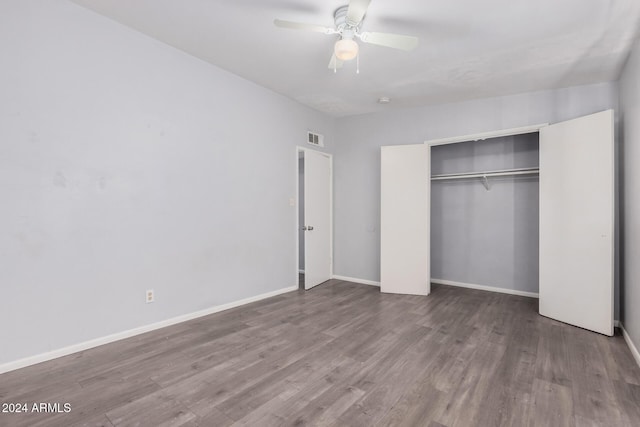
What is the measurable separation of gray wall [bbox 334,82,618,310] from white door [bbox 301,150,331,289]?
0.74ft

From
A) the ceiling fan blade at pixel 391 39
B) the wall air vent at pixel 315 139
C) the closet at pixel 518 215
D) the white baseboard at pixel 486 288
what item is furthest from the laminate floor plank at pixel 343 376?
the wall air vent at pixel 315 139

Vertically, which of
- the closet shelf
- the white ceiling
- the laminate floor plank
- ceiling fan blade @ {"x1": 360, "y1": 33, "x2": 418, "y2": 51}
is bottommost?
the laminate floor plank

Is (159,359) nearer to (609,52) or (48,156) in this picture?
(48,156)

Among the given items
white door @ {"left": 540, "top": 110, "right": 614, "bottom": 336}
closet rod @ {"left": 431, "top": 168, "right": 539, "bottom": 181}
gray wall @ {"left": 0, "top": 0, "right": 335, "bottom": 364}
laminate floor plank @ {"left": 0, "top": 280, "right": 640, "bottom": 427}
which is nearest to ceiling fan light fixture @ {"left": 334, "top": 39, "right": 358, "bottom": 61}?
gray wall @ {"left": 0, "top": 0, "right": 335, "bottom": 364}

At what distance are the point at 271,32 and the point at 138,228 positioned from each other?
2.23m

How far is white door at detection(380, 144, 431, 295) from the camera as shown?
15.0ft

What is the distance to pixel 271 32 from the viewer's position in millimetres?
2865

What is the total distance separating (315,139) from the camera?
5.19 metres

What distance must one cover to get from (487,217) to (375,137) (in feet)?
7.13

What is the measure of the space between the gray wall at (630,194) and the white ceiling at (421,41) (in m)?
0.30

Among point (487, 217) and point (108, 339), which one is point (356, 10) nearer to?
point (108, 339)

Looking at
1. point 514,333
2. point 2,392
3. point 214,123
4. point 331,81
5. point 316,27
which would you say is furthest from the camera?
point 331,81

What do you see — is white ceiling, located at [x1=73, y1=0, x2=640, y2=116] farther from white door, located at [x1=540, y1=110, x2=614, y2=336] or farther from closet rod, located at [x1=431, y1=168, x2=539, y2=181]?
closet rod, located at [x1=431, y1=168, x2=539, y2=181]

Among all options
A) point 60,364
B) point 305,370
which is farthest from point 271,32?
point 60,364
